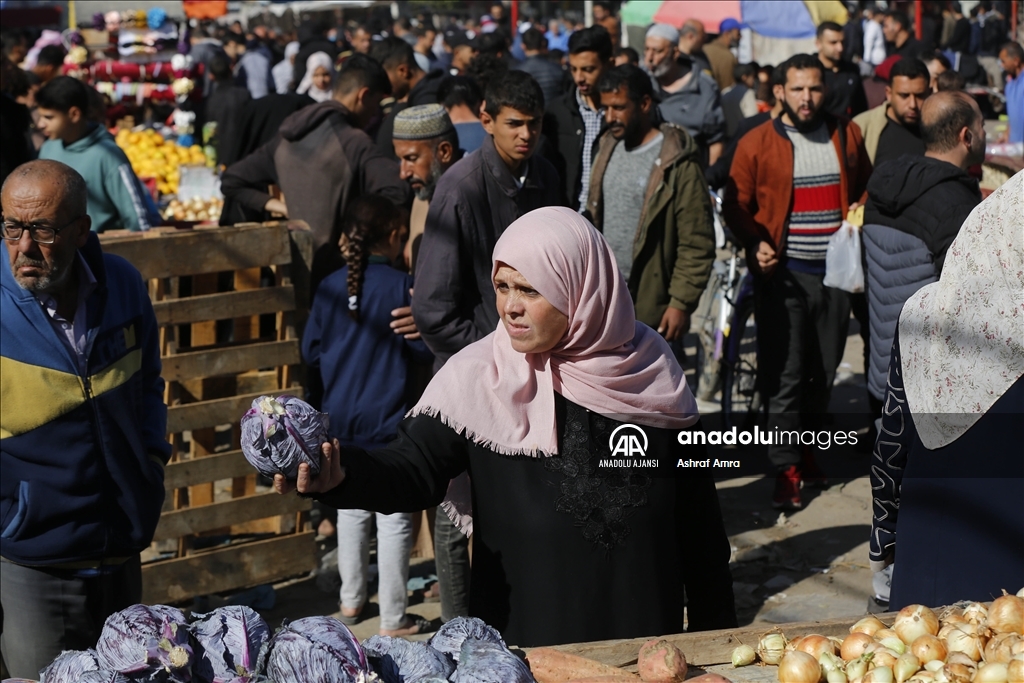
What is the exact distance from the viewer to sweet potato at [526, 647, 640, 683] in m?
2.21

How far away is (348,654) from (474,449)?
0.78 metres

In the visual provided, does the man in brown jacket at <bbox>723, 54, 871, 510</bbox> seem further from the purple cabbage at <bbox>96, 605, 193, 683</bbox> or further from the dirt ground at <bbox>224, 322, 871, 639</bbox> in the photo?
the purple cabbage at <bbox>96, 605, 193, 683</bbox>

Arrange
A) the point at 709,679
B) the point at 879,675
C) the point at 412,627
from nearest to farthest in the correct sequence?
the point at 709,679 < the point at 879,675 < the point at 412,627

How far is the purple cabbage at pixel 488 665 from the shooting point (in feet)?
6.27

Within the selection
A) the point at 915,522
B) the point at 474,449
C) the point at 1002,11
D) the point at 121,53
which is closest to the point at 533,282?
the point at 474,449

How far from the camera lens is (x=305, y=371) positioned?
17.8 ft

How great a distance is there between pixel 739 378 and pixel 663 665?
4.96 meters

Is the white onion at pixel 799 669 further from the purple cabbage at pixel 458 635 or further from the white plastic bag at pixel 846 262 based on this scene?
the white plastic bag at pixel 846 262

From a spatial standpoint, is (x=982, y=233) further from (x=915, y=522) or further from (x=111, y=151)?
(x=111, y=151)

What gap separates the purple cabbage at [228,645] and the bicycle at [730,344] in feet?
15.3

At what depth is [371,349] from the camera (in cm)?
461

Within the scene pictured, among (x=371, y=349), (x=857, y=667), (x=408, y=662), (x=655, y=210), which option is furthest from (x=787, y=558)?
(x=408, y=662)

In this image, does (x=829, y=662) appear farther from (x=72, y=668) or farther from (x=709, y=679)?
(x=72, y=668)

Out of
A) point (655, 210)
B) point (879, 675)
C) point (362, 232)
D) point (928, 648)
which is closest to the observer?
point (879, 675)
